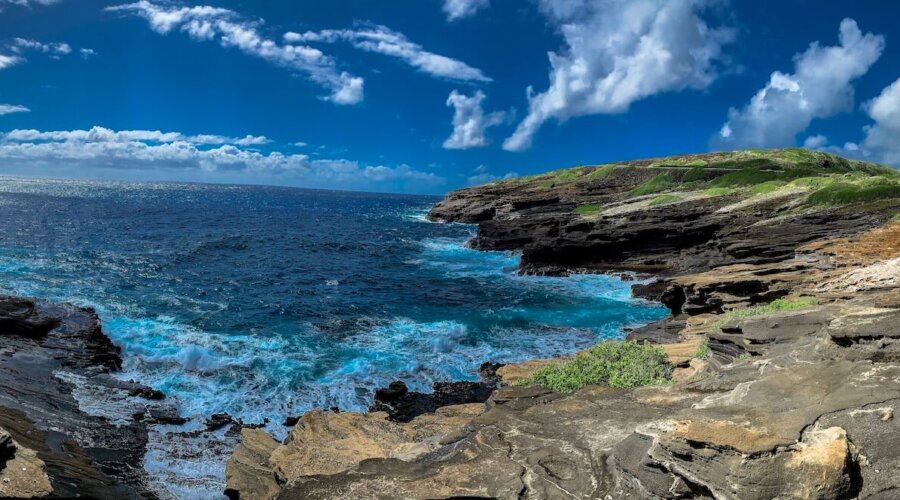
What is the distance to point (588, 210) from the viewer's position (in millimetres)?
63031

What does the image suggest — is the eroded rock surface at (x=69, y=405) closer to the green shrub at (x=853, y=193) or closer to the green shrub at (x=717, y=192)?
the green shrub at (x=853, y=193)

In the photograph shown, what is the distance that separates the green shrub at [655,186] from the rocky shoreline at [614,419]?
36.6 meters

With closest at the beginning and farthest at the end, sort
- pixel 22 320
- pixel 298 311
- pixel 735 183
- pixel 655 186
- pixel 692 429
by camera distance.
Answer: pixel 692 429 → pixel 22 320 → pixel 298 311 → pixel 735 183 → pixel 655 186

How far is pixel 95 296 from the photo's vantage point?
1251 inches

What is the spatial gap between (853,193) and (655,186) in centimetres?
3102

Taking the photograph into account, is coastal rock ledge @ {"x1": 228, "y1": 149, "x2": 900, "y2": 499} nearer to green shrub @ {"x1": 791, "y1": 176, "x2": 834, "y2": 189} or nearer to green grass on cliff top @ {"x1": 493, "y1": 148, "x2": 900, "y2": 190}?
green shrub @ {"x1": 791, "y1": 176, "x2": 834, "y2": 189}

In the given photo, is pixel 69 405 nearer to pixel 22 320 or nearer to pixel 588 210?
pixel 22 320

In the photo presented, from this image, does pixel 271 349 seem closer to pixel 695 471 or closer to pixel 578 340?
pixel 578 340

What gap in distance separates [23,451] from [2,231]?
61354mm

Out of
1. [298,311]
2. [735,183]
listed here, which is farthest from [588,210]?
[298,311]

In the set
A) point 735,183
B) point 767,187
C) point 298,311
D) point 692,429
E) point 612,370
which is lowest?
point 298,311

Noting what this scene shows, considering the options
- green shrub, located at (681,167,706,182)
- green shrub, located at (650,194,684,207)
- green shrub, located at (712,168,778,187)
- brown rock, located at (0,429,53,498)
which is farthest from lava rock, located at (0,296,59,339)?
green shrub, located at (681,167,706,182)

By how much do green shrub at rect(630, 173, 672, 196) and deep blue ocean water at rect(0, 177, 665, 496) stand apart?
897 inches

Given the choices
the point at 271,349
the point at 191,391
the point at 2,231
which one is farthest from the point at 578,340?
the point at 2,231
